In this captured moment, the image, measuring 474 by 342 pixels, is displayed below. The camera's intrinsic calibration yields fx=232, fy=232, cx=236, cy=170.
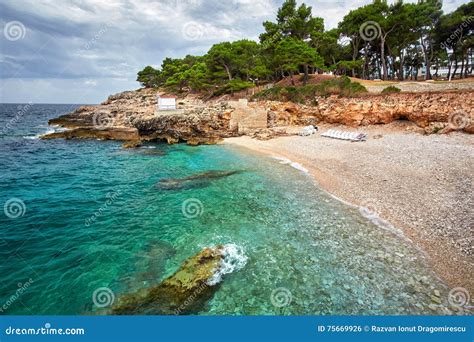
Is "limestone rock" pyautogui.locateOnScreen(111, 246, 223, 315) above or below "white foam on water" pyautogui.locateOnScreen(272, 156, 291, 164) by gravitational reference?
below

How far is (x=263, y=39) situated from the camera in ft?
173

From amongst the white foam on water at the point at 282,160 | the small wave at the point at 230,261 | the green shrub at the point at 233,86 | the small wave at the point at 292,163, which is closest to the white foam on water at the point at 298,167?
the small wave at the point at 292,163

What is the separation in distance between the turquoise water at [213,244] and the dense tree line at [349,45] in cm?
3447

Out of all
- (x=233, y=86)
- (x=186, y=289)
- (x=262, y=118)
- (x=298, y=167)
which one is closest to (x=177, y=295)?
(x=186, y=289)

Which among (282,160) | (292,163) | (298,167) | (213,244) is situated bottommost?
(213,244)

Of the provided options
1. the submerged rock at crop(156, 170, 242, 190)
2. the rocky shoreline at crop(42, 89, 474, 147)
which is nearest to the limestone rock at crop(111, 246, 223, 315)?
the submerged rock at crop(156, 170, 242, 190)

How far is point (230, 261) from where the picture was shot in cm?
852

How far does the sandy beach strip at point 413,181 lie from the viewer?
8.55 m

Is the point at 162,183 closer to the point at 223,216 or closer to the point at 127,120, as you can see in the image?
the point at 223,216

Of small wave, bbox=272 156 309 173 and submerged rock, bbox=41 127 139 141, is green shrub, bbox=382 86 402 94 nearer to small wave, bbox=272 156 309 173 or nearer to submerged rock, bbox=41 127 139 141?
small wave, bbox=272 156 309 173

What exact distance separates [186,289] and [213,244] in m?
2.64

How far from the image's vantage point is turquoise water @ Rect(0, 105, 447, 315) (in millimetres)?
6941

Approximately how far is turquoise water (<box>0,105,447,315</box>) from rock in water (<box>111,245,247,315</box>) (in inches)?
14.3

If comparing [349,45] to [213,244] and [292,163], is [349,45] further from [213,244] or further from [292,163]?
[213,244]
